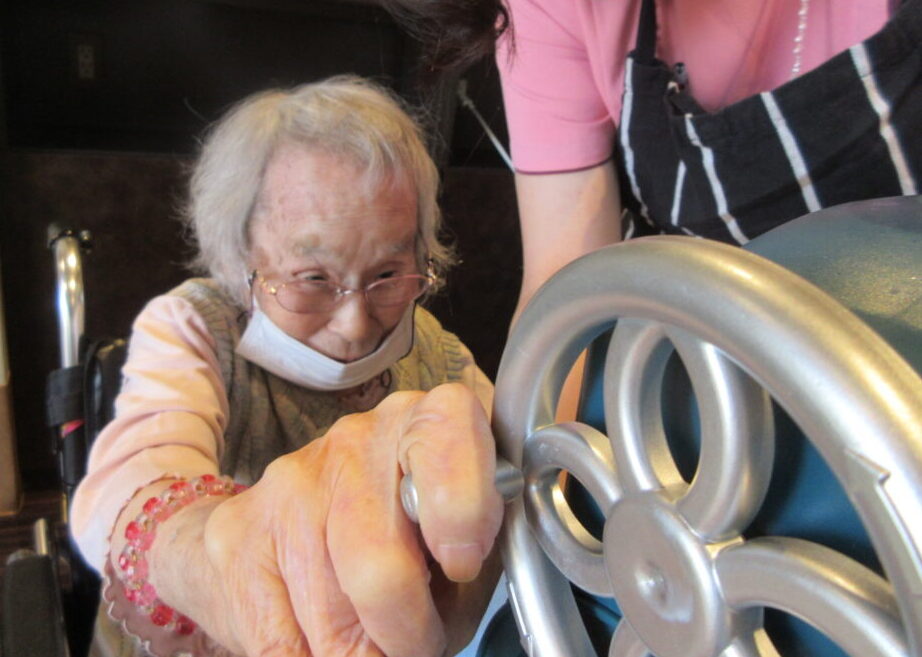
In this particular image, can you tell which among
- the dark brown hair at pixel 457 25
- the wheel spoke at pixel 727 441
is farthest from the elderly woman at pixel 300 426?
the dark brown hair at pixel 457 25

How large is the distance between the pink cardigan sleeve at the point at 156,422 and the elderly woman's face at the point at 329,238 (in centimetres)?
10

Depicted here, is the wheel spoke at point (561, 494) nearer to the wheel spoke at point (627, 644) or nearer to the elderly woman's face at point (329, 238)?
the wheel spoke at point (627, 644)

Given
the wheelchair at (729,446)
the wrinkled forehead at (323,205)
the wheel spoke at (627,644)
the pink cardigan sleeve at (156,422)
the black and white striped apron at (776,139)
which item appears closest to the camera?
the wheelchair at (729,446)

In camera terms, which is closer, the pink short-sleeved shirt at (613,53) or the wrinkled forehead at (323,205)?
the pink short-sleeved shirt at (613,53)

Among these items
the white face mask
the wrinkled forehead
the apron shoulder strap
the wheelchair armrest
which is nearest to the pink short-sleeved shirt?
the apron shoulder strap

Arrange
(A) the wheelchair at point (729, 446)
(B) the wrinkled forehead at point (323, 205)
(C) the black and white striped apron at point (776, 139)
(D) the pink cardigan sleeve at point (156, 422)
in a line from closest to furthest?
1. (A) the wheelchair at point (729, 446)
2. (C) the black and white striped apron at point (776, 139)
3. (D) the pink cardigan sleeve at point (156, 422)
4. (B) the wrinkled forehead at point (323, 205)

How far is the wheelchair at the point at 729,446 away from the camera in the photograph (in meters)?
0.21

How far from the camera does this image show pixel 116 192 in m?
1.88

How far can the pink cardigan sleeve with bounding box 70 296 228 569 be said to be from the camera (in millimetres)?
741

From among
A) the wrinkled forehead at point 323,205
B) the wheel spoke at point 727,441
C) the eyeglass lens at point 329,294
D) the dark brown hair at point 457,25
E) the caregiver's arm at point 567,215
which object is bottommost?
the eyeglass lens at point 329,294

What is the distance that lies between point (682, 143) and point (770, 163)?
3.0 inches

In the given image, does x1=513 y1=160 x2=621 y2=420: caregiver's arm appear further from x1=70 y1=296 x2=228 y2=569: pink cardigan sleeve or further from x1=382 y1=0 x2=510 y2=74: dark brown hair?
x1=70 y1=296 x2=228 y2=569: pink cardigan sleeve

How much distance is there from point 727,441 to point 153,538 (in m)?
0.50

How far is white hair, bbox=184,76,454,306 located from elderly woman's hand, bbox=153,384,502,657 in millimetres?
567
